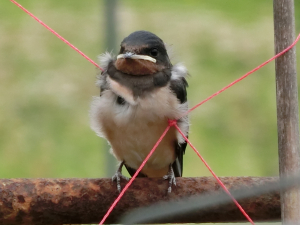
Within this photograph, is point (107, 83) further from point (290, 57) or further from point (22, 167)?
point (22, 167)

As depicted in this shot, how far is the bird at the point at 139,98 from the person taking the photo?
7.73 ft

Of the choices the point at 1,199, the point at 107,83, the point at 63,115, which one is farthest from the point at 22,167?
the point at 1,199

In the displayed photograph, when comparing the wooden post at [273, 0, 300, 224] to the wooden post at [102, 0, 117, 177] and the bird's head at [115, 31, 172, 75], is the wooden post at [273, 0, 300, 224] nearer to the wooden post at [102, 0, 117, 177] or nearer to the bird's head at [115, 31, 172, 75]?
the bird's head at [115, 31, 172, 75]

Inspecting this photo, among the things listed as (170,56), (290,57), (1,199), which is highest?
(170,56)

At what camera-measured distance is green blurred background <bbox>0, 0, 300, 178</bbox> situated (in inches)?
161

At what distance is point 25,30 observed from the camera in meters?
4.98

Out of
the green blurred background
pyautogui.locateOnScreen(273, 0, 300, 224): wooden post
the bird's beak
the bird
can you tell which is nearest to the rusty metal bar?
pyautogui.locateOnScreen(273, 0, 300, 224): wooden post

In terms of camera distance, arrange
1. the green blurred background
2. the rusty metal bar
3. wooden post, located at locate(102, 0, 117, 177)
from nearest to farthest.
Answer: the rusty metal bar < wooden post, located at locate(102, 0, 117, 177) < the green blurred background

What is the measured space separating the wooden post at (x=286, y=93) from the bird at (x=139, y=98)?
0.53 metres

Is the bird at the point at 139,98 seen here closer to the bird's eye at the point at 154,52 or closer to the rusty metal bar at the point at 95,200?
the bird's eye at the point at 154,52

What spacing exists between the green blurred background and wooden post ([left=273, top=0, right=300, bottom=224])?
1885mm

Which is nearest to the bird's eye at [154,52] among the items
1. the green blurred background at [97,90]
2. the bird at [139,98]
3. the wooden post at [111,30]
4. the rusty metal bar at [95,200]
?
the bird at [139,98]

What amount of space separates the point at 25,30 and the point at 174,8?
1.18 m

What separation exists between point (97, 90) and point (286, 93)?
2.40 m
